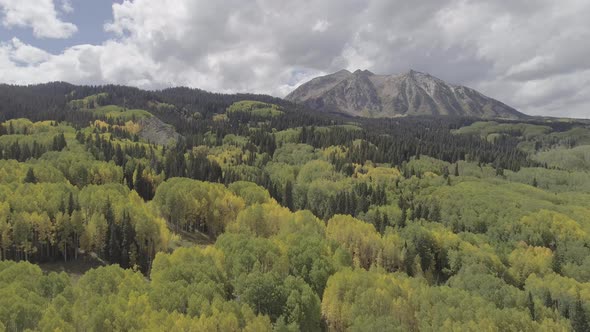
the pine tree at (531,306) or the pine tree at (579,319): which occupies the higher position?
the pine tree at (531,306)

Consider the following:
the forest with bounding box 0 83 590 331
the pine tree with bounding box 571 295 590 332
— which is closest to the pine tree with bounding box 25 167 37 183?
the forest with bounding box 0 83 590 331

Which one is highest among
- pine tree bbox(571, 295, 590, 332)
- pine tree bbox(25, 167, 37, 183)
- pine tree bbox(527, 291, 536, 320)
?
pine tree bbox(25, 167, 37, 183)

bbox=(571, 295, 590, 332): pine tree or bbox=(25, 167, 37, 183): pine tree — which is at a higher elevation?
bbox=(25, 167, 37, 183): pine tree

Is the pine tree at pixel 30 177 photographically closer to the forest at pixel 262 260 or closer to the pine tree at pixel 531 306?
the forest at pixel 262 260

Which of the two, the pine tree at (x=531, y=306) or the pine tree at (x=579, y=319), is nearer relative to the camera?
the pine tree at (x=531, y=306)

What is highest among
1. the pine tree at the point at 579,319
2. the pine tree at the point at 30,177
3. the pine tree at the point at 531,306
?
the pine tree at the point at 30,177

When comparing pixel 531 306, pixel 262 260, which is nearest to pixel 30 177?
pixel 262 260

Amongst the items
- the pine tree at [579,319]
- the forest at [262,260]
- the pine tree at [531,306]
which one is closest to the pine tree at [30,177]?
the forest at [262,260]

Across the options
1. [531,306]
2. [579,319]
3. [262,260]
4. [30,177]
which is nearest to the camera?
[531,306]

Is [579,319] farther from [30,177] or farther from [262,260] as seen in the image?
[30,177]

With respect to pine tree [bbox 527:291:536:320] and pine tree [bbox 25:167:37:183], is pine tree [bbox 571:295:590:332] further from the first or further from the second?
pine tree [bbox 25:167:37:183]

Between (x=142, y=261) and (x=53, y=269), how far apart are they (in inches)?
774

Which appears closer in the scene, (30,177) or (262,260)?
(262,260)

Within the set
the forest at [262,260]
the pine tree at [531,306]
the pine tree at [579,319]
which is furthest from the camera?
the pine tree at [579,319]
